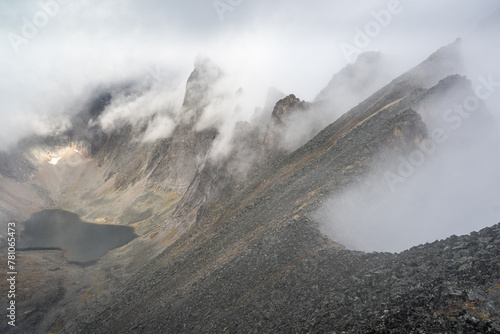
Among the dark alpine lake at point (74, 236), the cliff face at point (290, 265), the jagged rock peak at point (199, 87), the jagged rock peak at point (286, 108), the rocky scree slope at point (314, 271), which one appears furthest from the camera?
the jagged rock peak at point (199, 87)

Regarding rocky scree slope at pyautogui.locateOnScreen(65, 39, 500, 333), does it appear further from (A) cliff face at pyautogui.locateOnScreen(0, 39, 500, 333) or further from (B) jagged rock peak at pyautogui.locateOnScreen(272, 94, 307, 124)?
(B) jagged rock peak at pyautogui.locateOnScreen(272, 94, 307, 124)

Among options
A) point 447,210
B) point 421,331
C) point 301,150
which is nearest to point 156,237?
point 301,150

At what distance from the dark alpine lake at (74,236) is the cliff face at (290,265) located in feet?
28.7

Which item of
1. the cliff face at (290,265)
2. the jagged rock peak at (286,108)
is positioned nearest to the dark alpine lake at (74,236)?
the cliff face at (290,265)

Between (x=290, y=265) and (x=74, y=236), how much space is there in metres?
96.9

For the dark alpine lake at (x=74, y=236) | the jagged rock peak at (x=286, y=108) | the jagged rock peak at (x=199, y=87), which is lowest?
the jagged rock peak at (x=286, y=108)

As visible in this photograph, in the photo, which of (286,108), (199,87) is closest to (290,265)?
(286,108)

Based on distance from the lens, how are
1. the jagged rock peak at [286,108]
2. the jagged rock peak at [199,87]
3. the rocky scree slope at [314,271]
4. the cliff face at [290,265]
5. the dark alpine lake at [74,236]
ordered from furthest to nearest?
the jagged rock peak at [199,87] < the dark alpine lake at [74,236] < the jagged rock peak at [286,108] < the cliff face at [290,265] < the rocky scree slope at [314,271]

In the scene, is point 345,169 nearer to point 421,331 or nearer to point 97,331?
point 421,331

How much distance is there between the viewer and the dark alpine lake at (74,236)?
258 ft

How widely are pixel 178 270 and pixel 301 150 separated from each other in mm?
23797

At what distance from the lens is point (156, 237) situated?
236 ft

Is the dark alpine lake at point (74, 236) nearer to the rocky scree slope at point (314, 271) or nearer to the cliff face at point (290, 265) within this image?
the cliff face at point (290, 265)

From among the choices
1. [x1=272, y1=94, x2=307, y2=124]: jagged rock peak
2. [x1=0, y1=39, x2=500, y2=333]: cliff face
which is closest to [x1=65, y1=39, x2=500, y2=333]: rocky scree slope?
[x1=0, y1=39, x2=500, y2=333]: cliff face
